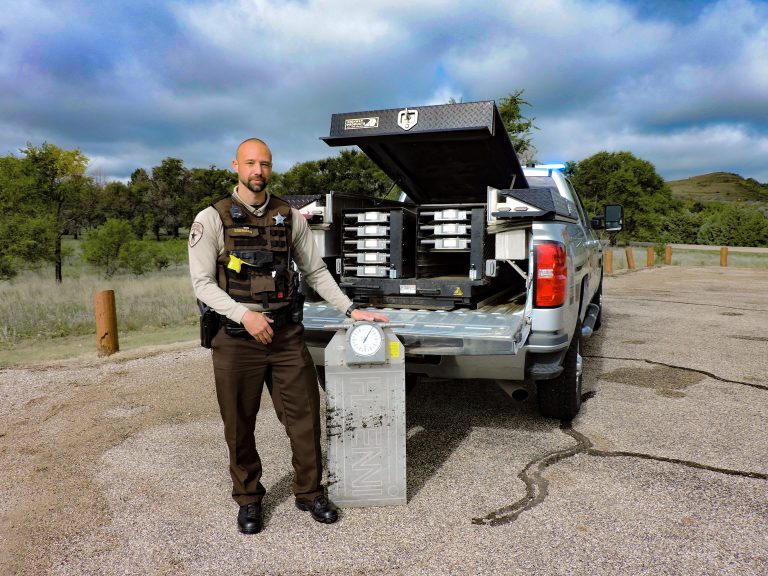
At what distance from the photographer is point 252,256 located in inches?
107

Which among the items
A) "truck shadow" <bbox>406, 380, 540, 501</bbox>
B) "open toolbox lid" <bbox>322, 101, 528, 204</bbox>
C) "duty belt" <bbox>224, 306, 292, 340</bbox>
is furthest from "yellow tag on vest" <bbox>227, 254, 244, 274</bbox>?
"open toolbox lid" <bbox>322, 101, 528, 204</bbox>

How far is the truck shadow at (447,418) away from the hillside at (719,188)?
114 meters

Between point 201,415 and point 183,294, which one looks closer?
point 201,415

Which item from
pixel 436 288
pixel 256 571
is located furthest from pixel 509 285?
pixel 256 571

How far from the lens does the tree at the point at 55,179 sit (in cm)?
1555

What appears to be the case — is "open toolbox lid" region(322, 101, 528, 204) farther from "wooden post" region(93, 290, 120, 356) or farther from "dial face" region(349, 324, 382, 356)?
"wooden post" region(93, 290, 120, 356)

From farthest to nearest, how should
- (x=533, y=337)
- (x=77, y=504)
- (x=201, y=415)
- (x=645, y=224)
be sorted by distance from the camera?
(x=645, y=224) → (x=201, y=415) → (x=533, y=337) → (x=77, y=504)

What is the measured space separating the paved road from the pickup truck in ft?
1.76

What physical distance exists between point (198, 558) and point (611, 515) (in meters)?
1.99

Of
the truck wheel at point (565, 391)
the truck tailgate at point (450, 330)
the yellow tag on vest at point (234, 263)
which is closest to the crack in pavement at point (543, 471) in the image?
the truck wheel at point (565, 391)

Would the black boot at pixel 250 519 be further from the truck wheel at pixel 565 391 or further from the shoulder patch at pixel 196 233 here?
the truck wheel at pixel 565 391

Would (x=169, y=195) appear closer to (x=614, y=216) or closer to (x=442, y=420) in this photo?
(x=614, y=216)

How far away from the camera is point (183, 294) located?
13094 mm

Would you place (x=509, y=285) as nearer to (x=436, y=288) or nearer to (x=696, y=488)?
(x=436, y=288)
